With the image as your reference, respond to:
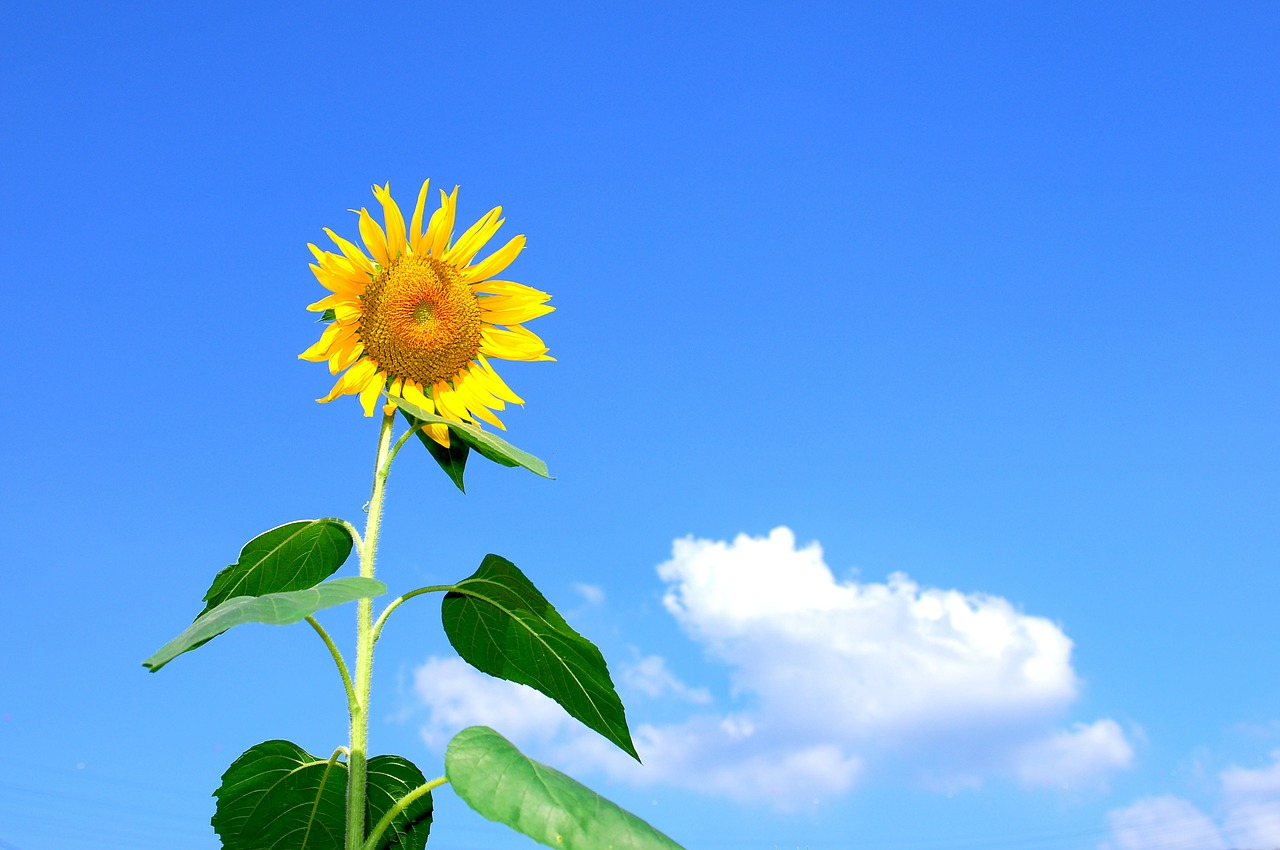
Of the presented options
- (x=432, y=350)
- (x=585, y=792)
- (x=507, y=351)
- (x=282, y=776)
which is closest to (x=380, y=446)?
(x=432, y=350)

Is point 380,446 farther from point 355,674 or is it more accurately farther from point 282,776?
point 282,776

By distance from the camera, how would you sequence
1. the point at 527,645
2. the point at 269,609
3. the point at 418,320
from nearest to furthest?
the point at 269,609, the point at 527,645, the point at 418,320

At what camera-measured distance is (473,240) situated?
4348 millimetres

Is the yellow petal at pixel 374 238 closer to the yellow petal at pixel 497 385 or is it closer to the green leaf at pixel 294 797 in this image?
the yellow petal at pixel 497 385

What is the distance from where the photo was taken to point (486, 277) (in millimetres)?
4398

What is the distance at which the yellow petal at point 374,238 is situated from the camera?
13.5ft

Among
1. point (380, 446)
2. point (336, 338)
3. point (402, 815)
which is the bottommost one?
point (402, 815)

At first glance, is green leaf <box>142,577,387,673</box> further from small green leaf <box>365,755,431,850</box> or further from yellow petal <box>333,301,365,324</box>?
yellow petal <box>333,301,365,324</box>

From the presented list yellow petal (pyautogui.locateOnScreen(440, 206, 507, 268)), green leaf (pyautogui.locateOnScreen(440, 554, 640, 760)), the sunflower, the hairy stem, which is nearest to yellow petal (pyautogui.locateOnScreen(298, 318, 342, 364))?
the sunflower

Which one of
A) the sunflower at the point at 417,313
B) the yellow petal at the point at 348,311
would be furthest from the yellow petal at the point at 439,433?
the yellow petal at the point at 348,311

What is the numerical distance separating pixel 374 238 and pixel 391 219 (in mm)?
97

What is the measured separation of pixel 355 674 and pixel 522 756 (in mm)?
929

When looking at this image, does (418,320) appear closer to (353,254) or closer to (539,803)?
(353,254)

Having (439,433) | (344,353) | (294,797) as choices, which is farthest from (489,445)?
(294,797)
